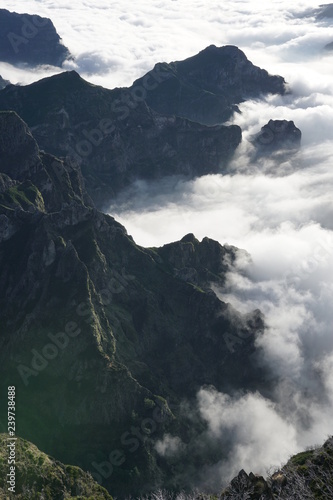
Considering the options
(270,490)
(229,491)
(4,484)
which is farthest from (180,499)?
(4,484)

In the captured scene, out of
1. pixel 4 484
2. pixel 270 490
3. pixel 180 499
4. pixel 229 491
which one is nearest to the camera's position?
pixel 270 490

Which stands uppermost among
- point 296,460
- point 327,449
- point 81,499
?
point 327,449

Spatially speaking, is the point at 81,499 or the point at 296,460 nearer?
the point at 296,460

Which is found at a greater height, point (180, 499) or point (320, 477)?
point (320, 477)

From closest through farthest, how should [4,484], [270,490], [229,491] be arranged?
[270,490] < [229,491] < [4,484]

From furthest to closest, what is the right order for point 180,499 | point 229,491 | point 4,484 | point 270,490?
point 4,484 < point 180,499 < point 229,491 < point 270,490

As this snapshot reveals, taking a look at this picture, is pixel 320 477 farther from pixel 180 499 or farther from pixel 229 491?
pixel 180 499

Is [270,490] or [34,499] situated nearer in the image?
[270,490]

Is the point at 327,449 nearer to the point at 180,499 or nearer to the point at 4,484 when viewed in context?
the point at 180,499

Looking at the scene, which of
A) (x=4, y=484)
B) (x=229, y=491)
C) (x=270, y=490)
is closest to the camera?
(x=270, y=490)
